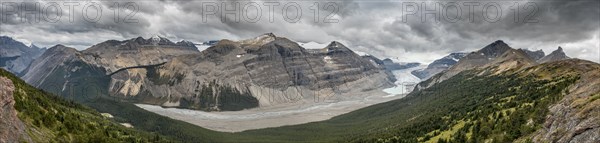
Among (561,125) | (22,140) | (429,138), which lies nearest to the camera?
(561,125)

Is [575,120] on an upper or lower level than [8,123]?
upper

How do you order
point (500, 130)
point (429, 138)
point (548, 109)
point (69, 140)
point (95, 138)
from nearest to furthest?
point (548, 109)
point (500, 130)
point (69, 140)
point (95, 138)
point (429, 138)

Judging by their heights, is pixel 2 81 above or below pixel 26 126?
above

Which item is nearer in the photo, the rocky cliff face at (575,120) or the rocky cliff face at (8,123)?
the rocky cliff face at (575,120)

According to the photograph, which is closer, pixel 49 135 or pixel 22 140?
pixel 22 140

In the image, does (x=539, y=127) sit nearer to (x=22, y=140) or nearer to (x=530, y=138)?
(x=530, y=138)

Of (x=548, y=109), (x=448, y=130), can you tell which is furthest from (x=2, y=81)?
(x=448, y=130)

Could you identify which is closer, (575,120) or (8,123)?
(575,120)

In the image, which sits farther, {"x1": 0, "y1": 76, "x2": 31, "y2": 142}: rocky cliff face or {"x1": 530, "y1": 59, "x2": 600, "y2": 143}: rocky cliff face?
{"x1": 0, "y1": 76, "x2": 31, "y2": 142}: rocky cliff face
